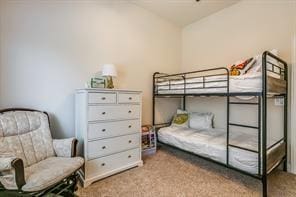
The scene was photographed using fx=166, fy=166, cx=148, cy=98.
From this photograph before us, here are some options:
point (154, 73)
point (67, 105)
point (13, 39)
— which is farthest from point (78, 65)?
point (154, 73)

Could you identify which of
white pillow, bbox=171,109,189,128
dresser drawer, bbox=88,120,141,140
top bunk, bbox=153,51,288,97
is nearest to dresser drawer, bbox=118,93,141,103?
dresser drawer, bbox=88,120,141,140

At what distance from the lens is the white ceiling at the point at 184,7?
3.11 metres

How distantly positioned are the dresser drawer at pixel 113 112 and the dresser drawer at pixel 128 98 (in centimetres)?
8

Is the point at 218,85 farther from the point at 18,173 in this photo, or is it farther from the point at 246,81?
the point at 18,173

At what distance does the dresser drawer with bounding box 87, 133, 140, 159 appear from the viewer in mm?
2162

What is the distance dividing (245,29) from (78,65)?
2.94 m

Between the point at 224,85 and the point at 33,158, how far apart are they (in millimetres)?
2497

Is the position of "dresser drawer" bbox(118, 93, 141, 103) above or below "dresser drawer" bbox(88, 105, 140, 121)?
above

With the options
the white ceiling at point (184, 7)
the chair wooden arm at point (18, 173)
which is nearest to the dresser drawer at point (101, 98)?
the chair wooden arm at point (18, 173)

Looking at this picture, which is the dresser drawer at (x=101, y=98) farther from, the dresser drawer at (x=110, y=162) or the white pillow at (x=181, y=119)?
the white pillow at (x=181, y=119)

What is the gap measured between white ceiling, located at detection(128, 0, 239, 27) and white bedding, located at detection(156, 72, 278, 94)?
4.98 feet

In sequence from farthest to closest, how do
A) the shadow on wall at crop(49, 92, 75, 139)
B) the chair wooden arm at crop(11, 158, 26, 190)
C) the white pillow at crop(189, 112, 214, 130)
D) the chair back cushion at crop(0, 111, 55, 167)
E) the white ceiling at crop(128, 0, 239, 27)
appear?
the white pillow at crop(189, 112, 214, 130) < the white ceiling at crop(128, 0, 239, 27) < the shadow on wall at crop(49, 92, 75, 139) < the chair back cushion at crop(0, 111, 55, 167) < the chair wooden arm at crop(11, 158, 26, 190)

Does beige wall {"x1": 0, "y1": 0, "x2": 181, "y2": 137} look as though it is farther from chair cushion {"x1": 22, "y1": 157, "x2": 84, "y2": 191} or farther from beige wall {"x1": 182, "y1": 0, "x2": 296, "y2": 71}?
beige wall {"x1": 182, "y1": 0, "x2": 296, "y2": 71}

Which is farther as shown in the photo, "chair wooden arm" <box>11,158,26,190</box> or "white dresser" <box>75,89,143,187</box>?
"white dresser" <box>75,89,143,187</box>
